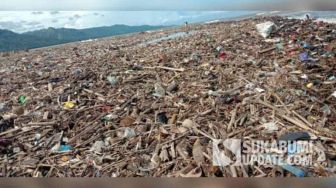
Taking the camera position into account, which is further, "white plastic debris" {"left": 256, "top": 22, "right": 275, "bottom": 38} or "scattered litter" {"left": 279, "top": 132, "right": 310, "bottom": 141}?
"white plastic debris" {"left": 256, "top": 22, "right": 275, "bottom": 38}

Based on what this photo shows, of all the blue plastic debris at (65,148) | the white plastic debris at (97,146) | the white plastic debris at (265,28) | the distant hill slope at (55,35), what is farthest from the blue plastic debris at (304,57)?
the blue plastic debris at (65,148)

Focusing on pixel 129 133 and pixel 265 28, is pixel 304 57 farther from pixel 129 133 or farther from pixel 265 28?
pixel 129 133

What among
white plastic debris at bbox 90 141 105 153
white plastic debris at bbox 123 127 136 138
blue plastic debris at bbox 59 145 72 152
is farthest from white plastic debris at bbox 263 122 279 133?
blue plastic debris at bbox 59 145 72 152

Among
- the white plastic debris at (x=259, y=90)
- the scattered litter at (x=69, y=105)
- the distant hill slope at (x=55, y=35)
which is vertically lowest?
the scattered litter at (x=69, y=105)

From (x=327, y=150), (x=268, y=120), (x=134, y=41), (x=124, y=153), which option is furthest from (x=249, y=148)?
(x=134, y=41)

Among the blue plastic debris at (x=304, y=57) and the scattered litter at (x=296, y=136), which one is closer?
the scattered litter at (x=296, y=136)

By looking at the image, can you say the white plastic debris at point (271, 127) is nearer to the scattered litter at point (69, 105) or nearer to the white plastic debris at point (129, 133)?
the white plastic debris at point (129, 133)

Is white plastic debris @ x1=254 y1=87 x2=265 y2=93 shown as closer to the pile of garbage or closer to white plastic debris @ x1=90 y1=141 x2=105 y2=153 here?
the pile of garbage
